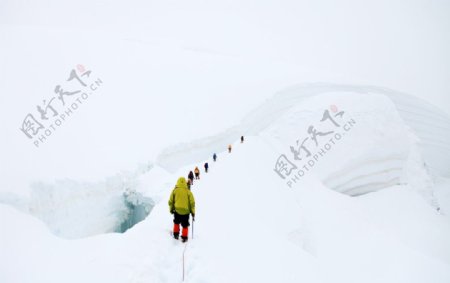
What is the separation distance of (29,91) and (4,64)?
363 centimetres

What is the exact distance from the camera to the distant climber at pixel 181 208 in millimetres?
7668

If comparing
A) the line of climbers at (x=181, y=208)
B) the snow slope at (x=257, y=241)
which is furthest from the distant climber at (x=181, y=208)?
the snow slope at (x=257, y=241)

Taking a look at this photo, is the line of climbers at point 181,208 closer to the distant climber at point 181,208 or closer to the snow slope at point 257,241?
the distant climber at point 181,208

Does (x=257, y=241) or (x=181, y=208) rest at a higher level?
(x=181, y=208)

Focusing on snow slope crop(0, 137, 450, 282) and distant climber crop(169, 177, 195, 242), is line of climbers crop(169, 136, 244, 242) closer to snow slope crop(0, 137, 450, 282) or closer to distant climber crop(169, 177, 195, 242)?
distant climber crop(169, 177, 195, 242)

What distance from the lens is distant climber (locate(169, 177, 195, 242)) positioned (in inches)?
302

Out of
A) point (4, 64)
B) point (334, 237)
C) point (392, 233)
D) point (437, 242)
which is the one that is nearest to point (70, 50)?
point (4, 64)

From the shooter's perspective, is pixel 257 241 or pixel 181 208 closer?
pixel 181 208

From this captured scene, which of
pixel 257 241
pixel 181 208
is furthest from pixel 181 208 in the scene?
pixel 257 241

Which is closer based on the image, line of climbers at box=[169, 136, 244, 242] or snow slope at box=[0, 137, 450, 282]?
snow slope at box=[0, 137, 450, 282]

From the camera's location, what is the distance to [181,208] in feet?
25.2

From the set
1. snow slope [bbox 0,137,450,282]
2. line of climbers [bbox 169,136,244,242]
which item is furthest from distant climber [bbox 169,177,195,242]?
snow slope [bbox 0,137,450,282]

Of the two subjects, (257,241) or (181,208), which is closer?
(181,208)

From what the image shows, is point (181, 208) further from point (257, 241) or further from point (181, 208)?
point (257, 241)
